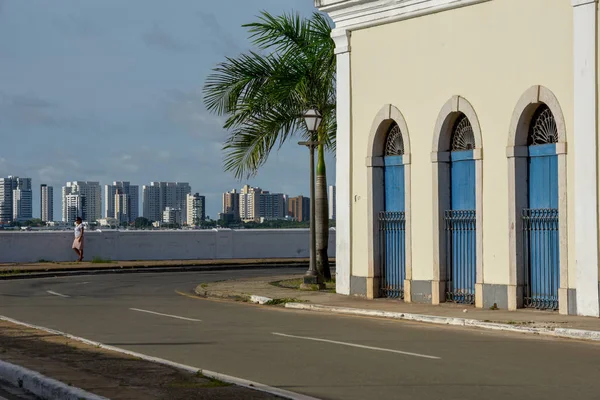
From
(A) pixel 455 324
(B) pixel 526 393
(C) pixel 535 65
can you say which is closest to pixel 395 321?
(A) pixel 455 324

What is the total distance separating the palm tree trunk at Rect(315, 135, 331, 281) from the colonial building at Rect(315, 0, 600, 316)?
5.04 meters

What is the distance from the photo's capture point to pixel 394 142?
2370cm

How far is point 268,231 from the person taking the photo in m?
47.6

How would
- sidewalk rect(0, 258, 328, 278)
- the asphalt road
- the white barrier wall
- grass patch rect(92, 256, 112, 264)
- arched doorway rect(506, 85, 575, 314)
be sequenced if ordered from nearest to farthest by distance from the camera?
the asphalt road → arched doorway rect(506, 85, 575, 314) → sidewalk rect(0, 258, 328, 278) → grass patch rect(92, 256, 112, 264) → the white barrier wall

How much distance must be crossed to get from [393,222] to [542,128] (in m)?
4.52

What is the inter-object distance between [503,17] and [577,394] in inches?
446

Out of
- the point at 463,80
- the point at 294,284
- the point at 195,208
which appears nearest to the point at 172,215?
the point at 195,208

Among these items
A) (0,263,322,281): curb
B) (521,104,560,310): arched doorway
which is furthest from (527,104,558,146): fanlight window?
(0,263,322,281): curb

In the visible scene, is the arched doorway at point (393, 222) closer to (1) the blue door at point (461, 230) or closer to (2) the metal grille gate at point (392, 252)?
(2) the metal grille gate at point (392, 252)

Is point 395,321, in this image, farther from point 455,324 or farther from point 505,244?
A: point 505,244

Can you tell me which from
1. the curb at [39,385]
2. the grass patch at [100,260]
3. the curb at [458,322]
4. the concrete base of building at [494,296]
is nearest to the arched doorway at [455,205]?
the concrete base of building at [494,296]

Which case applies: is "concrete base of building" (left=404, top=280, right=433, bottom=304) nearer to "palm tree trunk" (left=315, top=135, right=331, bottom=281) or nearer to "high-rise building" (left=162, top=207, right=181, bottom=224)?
"palm tree trunk" (left=315, top=135, right=331, bottom=281)

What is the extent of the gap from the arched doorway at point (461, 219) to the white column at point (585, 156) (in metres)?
2.98

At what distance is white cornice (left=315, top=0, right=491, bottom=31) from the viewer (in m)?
21.9
